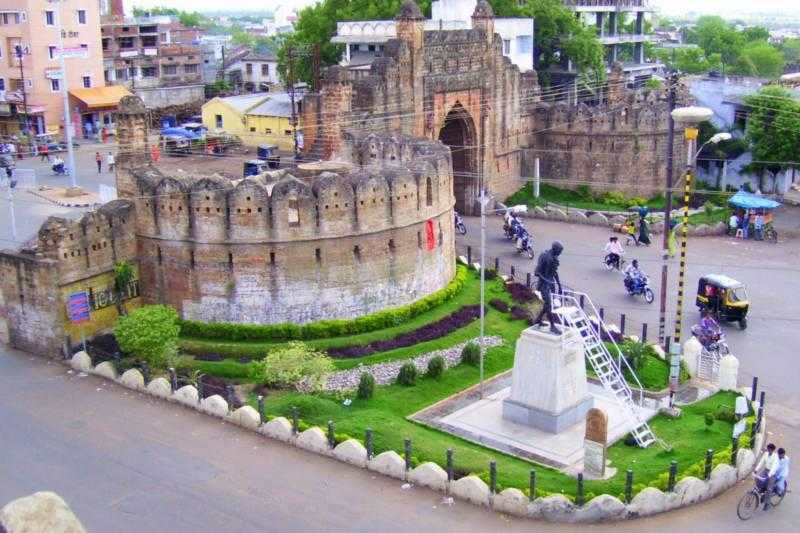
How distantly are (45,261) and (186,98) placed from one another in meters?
49.1

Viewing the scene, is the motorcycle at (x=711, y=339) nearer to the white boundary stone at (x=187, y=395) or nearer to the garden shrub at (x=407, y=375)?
the garden shrub at (x=407, y=375)

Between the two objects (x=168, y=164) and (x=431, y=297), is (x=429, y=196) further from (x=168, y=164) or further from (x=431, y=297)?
(x=168, y=164)

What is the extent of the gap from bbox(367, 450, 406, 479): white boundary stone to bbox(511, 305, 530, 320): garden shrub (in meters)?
9.73

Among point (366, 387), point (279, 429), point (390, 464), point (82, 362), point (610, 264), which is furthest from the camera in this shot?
point (610, 264)

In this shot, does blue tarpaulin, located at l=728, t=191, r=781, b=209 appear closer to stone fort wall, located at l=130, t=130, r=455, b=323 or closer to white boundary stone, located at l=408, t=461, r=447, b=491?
stone fort wall, located at l=130, t=130, r=455, b=323

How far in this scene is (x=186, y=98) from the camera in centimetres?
7144

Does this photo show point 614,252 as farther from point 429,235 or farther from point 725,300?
point 429,235

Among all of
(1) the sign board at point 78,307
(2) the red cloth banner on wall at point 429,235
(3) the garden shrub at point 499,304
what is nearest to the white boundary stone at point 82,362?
(1) the sign board at point 78,307

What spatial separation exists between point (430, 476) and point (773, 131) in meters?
32.2

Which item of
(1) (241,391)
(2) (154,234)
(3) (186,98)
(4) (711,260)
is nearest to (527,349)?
(1) (241,391)

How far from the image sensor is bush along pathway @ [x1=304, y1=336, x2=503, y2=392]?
2306 centimetres

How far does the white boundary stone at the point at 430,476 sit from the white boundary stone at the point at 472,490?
26 cm

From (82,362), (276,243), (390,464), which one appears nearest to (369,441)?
(390,464)

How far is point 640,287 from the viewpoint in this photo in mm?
30594
